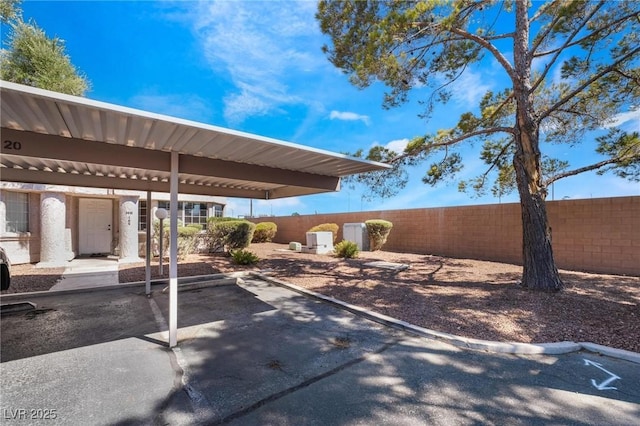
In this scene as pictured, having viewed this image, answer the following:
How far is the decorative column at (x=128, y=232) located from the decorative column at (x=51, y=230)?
1.61m

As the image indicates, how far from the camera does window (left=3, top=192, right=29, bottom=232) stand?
9234mm

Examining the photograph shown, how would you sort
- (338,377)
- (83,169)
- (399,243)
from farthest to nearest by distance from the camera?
(399,243)
(83,169)
(338,377)

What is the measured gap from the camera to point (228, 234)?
12742 millimetres

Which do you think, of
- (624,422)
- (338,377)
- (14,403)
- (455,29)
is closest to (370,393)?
(338,377)

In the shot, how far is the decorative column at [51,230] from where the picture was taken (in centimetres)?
938

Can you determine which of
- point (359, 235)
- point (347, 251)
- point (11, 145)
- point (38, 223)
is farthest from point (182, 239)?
point (11, 145)

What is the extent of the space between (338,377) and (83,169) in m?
5.97

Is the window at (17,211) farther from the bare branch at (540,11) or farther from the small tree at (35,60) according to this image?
the bare branch at (540,11)

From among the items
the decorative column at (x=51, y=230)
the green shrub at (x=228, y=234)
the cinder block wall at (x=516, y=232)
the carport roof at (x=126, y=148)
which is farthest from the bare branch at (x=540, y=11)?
the decorative column at (x=51, y=230)

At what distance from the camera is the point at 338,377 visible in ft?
10.1

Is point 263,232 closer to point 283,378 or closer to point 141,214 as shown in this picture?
point 141,214

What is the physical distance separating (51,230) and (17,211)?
50.2 inches

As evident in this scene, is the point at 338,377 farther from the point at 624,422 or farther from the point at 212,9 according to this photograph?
the point at 212,9

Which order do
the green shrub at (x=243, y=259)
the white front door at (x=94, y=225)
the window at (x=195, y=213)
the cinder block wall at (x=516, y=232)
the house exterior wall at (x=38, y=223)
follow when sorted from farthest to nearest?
the window at (x=195, y=213) < the white front door at (x=94, y=225) < the green shrub at (x=243, y=259) < the house exterior wall at (x=38, y=223) < the cinder block wall at (x=516, y=232)
